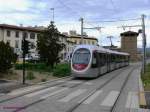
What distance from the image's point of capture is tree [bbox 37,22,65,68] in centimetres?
4072

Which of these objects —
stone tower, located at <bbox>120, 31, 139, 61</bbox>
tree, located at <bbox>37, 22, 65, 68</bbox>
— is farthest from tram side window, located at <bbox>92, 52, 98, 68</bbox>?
stone tower, located at <bbox>120, 31, 139, 61</bbox>

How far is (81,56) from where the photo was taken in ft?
105

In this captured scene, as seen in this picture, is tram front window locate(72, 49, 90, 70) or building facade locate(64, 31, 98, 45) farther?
building facade locate(64, 31, 98, 45)

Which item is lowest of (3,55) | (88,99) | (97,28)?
(88,99)

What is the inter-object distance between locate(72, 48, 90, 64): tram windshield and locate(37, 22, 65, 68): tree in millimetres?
8971

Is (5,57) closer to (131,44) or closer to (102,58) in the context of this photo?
(102,58)

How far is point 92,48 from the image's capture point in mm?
32312

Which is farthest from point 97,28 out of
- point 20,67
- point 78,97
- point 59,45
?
point 78,97

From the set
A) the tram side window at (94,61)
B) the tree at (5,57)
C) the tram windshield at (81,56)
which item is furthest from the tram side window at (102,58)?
the tree at (5,57)

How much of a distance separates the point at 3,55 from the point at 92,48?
8091 mm

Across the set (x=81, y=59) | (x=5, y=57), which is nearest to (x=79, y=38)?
(x=81, y=59)

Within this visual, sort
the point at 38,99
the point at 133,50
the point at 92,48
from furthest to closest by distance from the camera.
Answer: the point at 133,50 → the point at 92,48 → the point at 38,99

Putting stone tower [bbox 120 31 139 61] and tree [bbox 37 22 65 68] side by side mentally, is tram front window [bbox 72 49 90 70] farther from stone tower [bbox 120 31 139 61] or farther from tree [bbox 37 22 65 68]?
stone tower [bbox 120 31 139 61]

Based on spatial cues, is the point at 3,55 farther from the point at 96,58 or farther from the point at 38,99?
the point at 38,99
